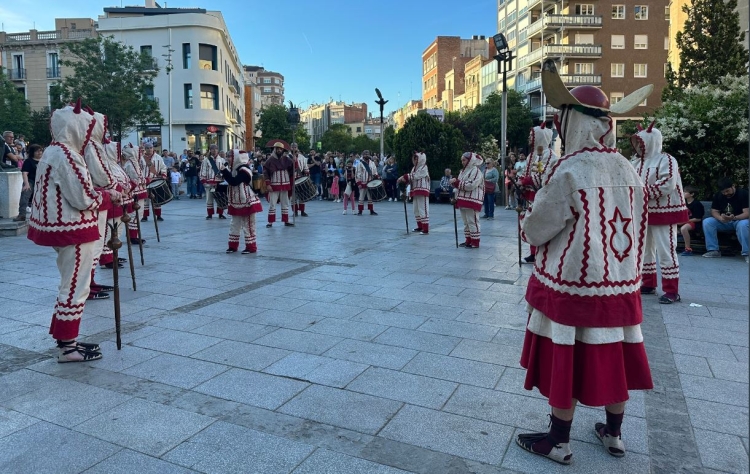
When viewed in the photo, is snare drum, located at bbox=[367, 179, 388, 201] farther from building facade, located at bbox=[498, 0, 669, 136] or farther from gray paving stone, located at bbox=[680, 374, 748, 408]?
building facade, located at bbox=[498, 0, 669, 136]

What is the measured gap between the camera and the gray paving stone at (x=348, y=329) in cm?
549

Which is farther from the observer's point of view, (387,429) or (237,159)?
(237,159)

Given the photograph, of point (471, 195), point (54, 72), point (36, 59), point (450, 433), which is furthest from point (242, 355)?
point (36, 59)

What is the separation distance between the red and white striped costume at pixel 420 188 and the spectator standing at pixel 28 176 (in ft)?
24.4

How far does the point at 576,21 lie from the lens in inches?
2158

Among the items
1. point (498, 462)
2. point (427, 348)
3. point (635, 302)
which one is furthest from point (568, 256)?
point (427, 348)

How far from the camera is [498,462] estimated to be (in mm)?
3209

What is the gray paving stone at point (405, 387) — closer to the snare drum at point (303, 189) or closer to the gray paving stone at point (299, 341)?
the gray paving stone at point (299, 341)

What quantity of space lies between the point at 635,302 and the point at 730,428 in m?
1.23

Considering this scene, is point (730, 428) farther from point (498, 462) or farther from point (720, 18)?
point (720, 18)

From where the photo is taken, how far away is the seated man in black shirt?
9.81 metres

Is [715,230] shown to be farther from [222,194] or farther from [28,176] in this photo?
[28,176]

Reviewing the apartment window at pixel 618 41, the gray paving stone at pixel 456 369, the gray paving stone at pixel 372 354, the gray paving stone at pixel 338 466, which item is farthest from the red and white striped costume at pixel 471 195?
the apartment window at pixel 618 41

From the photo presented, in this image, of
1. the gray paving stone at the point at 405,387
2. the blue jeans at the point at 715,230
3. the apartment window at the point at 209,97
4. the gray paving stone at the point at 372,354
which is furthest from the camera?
the apartment window at the point at 209,97
